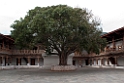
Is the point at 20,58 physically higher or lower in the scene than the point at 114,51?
lower

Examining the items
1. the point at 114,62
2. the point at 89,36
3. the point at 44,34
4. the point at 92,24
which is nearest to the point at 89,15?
the point at 92,24

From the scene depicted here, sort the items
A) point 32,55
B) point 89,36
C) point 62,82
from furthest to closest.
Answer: point 32,55
point 89,36
point 62,82

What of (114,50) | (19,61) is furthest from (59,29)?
(19,61)

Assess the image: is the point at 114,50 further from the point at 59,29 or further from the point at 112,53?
the point at 59,29

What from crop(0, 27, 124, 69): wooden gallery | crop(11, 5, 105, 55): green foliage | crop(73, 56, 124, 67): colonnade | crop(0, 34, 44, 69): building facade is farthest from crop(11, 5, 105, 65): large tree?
crop(0, 34, 44, 69): building facade

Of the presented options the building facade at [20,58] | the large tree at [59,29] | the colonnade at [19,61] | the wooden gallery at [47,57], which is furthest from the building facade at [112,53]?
the building facade at [20,58]

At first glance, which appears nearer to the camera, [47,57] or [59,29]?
[59,29]

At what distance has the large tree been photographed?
1076 inches

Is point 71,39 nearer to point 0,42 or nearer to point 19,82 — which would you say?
point 19,82

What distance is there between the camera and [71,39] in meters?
30.1

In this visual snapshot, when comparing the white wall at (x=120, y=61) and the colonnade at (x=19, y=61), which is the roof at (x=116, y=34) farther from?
the colonnade at (x=19, y=61)

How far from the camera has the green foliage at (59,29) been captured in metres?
27.3

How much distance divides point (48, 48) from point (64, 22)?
6413mm

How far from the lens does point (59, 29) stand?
27719 mm
